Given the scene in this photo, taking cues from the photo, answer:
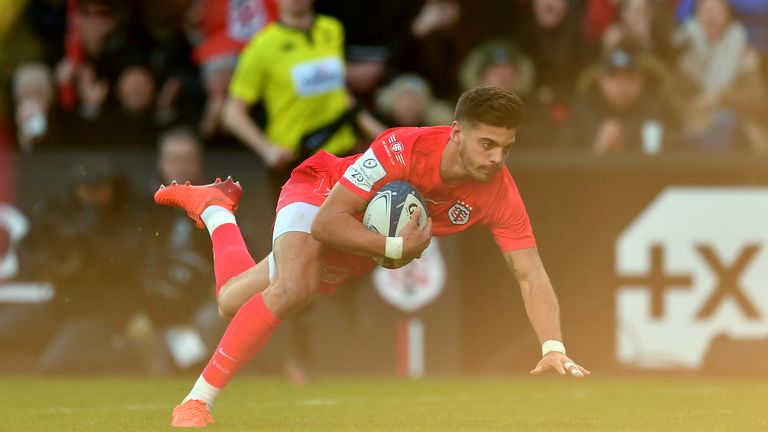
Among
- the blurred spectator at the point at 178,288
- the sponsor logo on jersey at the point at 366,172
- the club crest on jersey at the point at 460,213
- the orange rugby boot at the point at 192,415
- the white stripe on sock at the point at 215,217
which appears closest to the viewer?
the sponsor logo on jersey at the point at 366,172

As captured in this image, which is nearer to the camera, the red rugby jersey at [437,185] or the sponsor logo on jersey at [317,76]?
the red rugby jersey at [437,185]

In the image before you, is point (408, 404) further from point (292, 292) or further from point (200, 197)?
point (292, 292)

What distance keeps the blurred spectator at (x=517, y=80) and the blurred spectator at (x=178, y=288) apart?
2249 millimetres

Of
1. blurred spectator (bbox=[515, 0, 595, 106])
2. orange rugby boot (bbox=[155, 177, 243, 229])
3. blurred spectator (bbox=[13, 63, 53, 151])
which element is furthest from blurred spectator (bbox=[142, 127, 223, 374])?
orange rugby boot (bbox=[155, 177, 243, 229])

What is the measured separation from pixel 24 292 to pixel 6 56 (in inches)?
81.2

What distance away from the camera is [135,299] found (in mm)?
11477

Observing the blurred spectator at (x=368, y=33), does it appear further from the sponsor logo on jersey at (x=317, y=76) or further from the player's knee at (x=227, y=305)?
the player's knee at (x=227, y=305)

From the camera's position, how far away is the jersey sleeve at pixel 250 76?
10719 mm

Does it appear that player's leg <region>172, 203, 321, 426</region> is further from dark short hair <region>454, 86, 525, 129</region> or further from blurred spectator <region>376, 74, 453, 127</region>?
blurred spectator <region>376, 74, 453, 127</region>

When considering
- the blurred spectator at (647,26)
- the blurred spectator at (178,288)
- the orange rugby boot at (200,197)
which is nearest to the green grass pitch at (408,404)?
the blurred spectator at (178,288)

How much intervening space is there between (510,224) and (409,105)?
4.62 meters

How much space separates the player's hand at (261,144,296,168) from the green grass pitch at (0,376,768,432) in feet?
4.93

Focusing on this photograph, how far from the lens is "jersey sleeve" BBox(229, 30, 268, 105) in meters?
10.7

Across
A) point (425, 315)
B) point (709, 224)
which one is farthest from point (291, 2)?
point (709, 224)
